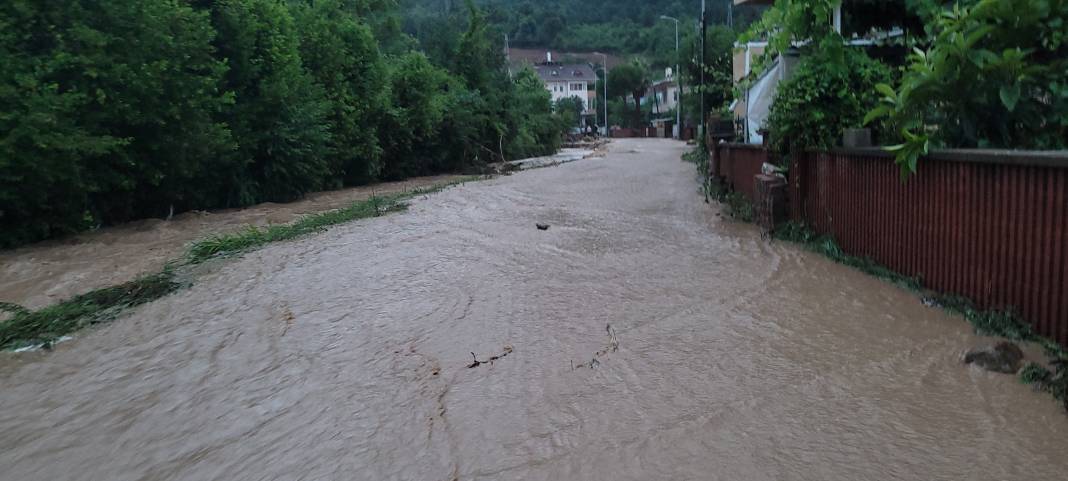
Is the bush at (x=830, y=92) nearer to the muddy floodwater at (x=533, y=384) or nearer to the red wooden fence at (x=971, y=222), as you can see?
the red wooden fence at (x=971, y=222)

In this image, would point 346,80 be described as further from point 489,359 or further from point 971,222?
point 971,222

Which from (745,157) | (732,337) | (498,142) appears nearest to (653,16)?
(498,142)

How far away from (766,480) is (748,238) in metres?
7.26

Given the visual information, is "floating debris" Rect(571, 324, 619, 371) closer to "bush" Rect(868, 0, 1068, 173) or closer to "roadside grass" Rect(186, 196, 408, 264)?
"bush" Rect(868, 0, 1068, 173)

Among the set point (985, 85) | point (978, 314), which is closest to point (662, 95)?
point (985, 85)

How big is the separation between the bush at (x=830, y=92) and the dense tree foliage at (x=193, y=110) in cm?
1059

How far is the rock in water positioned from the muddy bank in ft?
28.7

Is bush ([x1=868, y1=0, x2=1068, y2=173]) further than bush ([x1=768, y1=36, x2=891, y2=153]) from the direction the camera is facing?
No

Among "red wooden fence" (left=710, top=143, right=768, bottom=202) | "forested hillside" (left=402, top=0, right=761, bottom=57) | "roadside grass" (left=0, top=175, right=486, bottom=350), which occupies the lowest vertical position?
"roadside grass" (left=0, top=175, right=486, bottom=350)

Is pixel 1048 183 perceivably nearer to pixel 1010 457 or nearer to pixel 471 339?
pixel 1010 457

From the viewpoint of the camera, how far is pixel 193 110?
15.6 m

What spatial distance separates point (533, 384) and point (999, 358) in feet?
9.50

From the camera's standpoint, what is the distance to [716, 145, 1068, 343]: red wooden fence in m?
4.98

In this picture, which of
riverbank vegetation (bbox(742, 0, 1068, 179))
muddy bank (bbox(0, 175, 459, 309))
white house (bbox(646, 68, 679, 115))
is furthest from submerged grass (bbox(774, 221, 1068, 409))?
white house (bbox(646, 68, 679, 115))
